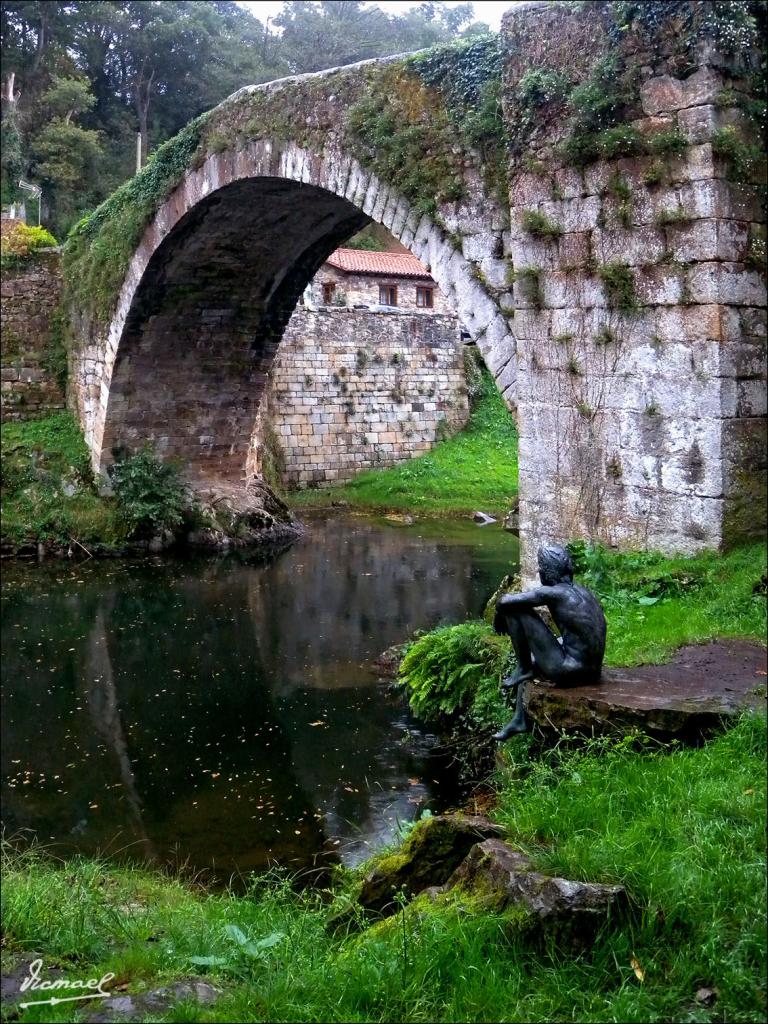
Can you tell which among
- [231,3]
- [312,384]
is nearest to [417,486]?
[312,384]

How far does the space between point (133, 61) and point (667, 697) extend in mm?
30150

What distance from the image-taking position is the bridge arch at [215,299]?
1078 centimetres

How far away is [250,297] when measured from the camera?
47.3 feet

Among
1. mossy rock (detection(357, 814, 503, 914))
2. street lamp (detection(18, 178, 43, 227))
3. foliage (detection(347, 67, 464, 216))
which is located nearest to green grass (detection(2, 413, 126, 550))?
foliage (detection(347, 67, 464, 216))

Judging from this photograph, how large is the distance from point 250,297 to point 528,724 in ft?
35.5

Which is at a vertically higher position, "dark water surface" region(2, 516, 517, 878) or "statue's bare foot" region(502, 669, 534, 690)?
"statue's bare foot" region(502, 669, 534, 690)

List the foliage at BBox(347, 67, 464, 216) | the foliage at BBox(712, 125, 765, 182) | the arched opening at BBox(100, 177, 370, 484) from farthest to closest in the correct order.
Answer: the arched opening at BBox(100, 177, 370, 484), the foliage at BBox(347, 67, 464, 216), the foliage at BBox(712, 125, 765, 182)

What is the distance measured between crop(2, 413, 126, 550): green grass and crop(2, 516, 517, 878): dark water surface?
672 millimetres

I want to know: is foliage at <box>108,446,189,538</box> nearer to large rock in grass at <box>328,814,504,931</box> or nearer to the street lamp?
large rock in grass at <box>328,814,504,931</box>

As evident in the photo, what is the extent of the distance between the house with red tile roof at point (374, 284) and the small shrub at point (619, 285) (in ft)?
55.6

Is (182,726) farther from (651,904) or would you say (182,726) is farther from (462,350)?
(462,350)

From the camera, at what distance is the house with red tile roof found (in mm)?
23859

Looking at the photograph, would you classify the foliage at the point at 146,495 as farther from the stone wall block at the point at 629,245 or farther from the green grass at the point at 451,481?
the stone wall block at the point at 629,245

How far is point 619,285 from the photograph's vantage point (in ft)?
20.8
